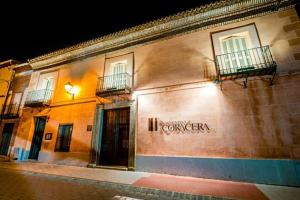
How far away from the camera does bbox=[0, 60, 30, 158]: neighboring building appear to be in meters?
11.5

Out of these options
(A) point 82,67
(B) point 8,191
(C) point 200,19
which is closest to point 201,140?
(C) point 200,19

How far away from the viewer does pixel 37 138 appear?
423 inches

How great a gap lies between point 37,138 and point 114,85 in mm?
7170

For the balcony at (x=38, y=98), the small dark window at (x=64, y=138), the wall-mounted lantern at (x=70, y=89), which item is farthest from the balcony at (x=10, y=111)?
the wall-mounted lantern at (x=70, y=89)

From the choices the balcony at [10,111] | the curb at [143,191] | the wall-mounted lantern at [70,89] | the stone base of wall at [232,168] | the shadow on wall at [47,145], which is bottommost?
the curb at [143,191]

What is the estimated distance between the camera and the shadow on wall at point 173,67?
23.6 ft

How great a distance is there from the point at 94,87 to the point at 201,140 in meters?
6.91

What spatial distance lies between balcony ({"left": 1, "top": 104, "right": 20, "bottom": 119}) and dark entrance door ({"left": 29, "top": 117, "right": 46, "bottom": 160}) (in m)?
2.10

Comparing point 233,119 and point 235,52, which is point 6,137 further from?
point 235,52

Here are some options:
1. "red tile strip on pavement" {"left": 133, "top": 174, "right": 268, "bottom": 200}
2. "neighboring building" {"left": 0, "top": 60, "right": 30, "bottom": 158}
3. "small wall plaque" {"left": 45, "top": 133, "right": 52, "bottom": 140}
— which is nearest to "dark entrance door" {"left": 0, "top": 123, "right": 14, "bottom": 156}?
"neighboring building" {"left": 0, "top": 60, "right": 30, "bottom": 158}

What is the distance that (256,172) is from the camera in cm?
538

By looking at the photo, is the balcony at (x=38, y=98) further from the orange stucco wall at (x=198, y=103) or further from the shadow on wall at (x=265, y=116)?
the shadow on wall at (x=265, y=116)

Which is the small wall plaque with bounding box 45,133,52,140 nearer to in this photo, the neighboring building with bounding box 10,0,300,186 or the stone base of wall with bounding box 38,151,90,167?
the neighboring building with bounding box 10,0,300,186

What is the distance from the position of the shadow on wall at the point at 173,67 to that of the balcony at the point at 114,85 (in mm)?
557
